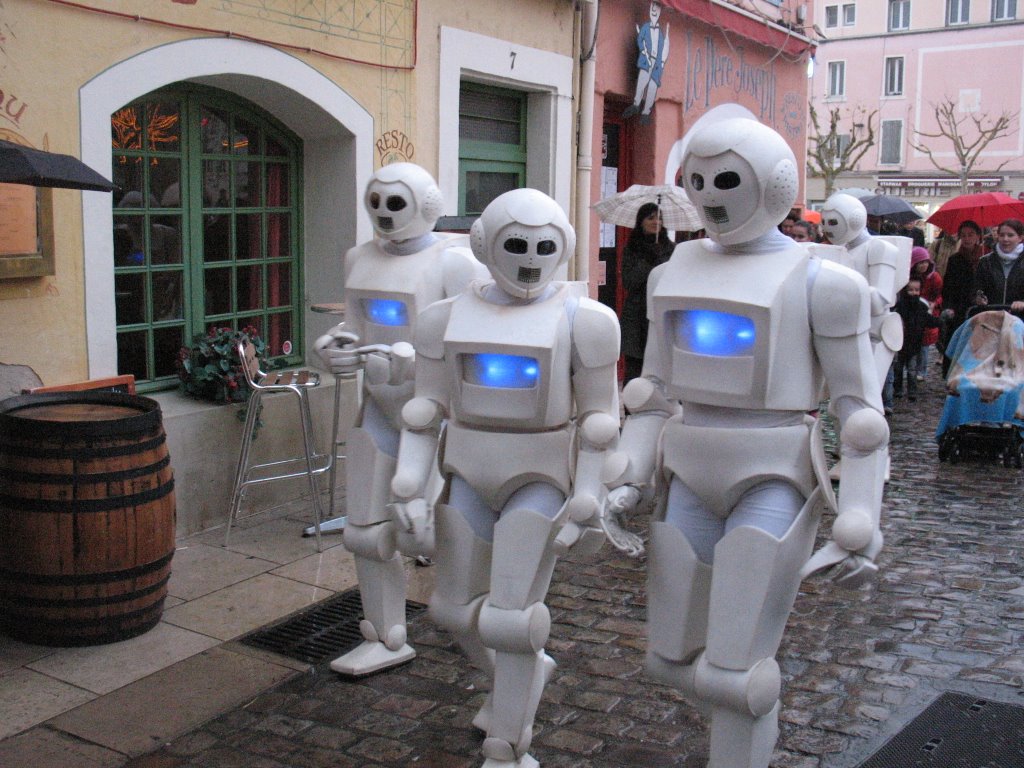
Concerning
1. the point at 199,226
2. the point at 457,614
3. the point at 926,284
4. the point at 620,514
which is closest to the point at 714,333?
the point at 620,514

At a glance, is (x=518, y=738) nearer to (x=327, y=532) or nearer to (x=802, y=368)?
(x=802, y=368)

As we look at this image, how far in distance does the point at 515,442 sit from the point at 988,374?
6.03 meters

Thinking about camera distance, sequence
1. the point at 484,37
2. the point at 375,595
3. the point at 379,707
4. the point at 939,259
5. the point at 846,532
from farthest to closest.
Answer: the point at 939,259 < the point at 484,37 < the point at 375,595 < the point at 379,707 < the point at 846,532

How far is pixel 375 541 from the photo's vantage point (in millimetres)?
4500

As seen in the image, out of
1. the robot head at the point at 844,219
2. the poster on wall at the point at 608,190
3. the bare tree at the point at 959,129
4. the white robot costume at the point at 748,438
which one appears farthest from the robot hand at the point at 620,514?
the bare tree at the point at 959,129

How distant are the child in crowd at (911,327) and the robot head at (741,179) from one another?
818 centimetres

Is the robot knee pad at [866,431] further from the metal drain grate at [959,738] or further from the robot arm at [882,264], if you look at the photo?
the robot arm at [882,264]

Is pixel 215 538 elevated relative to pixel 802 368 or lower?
lower

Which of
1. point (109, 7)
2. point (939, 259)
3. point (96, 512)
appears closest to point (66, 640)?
point (96, 512)

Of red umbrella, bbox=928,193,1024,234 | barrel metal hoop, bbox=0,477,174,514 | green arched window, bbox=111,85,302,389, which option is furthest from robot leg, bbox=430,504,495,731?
red umbrella, bbox=928,193,1024,234

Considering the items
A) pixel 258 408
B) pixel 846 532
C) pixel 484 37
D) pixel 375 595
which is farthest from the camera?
pixel 484 37

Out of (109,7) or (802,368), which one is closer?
(802,368)

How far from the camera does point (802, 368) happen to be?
3.30 m

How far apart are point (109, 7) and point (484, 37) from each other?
10.9ft
